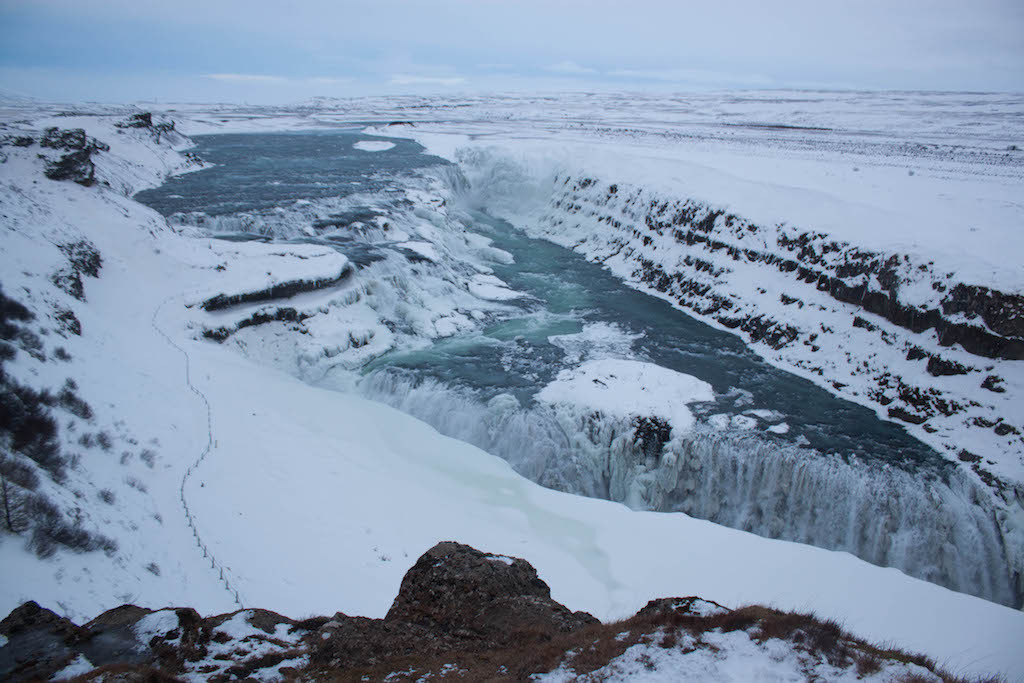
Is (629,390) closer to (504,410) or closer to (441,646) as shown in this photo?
(504,410)

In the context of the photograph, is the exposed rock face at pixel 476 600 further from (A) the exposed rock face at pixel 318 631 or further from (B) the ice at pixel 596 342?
(B) the ice at pixel 596 342

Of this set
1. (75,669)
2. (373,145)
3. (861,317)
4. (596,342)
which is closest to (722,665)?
(75,669)

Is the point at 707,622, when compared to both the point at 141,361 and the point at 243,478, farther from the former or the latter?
the point at 141,361

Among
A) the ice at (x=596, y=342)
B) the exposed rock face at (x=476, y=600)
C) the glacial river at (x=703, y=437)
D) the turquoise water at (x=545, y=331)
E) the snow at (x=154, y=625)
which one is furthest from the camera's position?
the ice at (x=596, y=342)

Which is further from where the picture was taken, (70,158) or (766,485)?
(70,158)

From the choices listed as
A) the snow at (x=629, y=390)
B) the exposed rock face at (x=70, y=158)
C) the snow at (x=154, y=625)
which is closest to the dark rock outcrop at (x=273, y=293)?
the snow at (x=629, y=390)

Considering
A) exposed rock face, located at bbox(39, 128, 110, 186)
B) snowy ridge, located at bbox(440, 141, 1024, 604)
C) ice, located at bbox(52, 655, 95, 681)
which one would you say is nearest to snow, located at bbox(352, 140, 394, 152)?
exposed rock face, located at bbox(39, 128, 110, 186)
